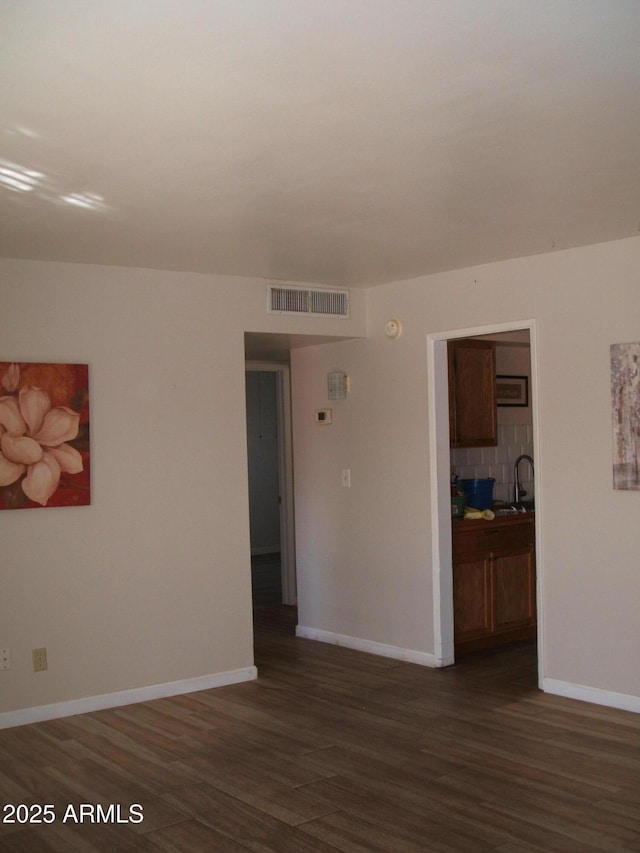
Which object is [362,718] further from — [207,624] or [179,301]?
[179,301]

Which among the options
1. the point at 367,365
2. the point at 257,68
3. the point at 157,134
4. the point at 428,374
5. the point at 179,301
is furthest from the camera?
the point at 367,365

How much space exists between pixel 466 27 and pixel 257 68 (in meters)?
0.57

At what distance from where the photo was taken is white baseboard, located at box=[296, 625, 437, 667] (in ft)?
18.8

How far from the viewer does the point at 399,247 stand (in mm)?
4773

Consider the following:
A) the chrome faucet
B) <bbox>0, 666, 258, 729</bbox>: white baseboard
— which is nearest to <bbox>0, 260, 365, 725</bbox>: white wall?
<bbox>0, 666, 258, 729</bbox>: white baseboard

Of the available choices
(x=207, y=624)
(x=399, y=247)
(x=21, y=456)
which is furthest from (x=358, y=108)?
(x=207, y=624)

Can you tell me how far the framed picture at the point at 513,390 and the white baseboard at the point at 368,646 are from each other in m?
2.12

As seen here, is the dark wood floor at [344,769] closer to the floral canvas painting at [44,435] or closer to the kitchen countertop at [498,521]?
the kitchen countertop at [498,521]

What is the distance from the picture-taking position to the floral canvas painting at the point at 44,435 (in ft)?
15.3

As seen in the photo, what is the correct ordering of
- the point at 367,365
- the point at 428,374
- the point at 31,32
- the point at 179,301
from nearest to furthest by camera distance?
the point at 31,32 → the point at 179,301 → the point at 428,374 → the point at 367,365

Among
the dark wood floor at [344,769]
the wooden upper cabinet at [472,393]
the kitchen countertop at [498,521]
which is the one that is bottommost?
the dark wood floor at [344,769]

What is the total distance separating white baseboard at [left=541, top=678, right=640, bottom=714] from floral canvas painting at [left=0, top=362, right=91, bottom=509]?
2758 mm

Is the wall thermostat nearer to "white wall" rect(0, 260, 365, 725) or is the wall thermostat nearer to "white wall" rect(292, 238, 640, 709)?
"white wall" rect(292, 238, 640, 709)

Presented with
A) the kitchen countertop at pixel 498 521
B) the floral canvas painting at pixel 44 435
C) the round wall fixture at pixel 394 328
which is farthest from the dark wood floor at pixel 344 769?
the round wall fixture at pixel 394 328
